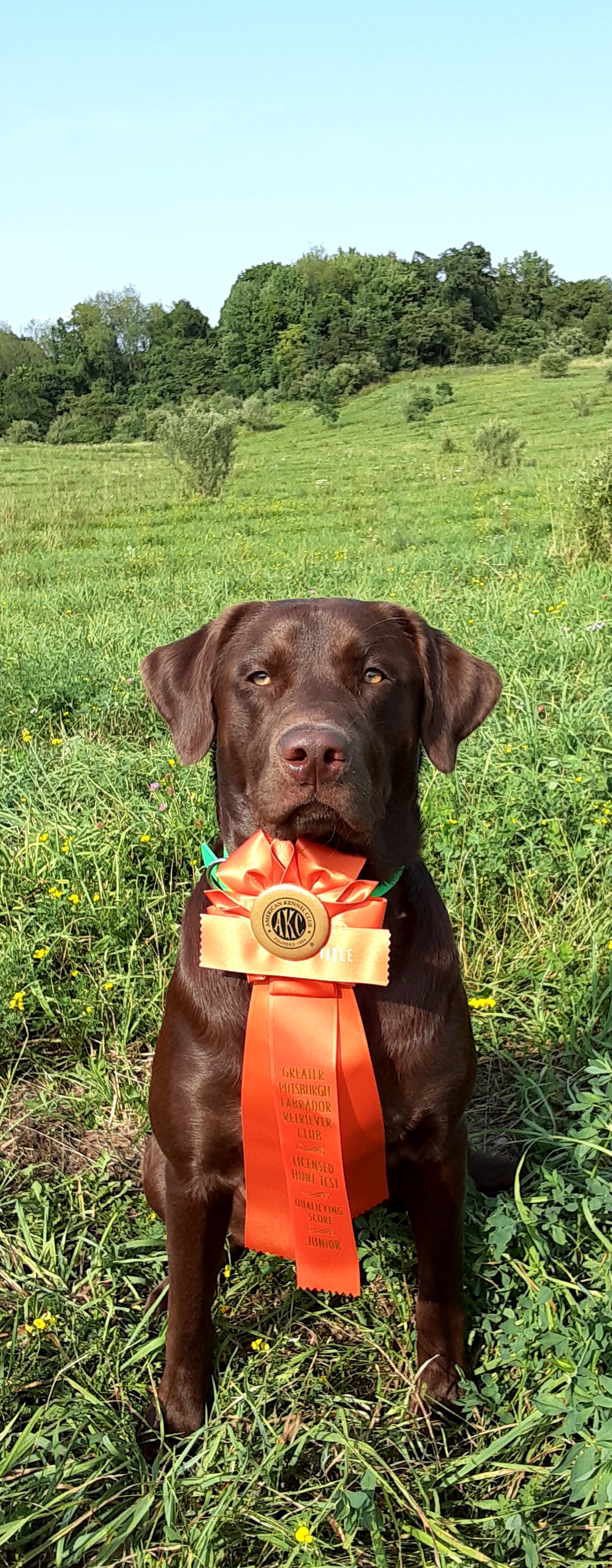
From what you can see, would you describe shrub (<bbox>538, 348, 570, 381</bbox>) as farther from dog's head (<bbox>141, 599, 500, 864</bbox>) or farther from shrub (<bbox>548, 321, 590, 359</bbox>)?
dog's head (<bbox>141, 599, 500, 864</bbox>)

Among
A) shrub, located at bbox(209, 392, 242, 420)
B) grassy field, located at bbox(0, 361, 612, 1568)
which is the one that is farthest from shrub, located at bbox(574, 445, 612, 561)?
shrub, located at bbox(209, 392, 242, 420)

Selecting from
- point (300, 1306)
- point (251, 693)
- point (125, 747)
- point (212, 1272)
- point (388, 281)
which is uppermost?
point (388, 281)

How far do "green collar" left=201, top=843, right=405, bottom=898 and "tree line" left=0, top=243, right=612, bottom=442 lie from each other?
5124cm

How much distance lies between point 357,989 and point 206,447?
64.9 ft

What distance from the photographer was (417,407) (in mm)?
33812

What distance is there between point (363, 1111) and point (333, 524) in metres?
12.9

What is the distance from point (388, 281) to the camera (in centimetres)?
→ 6425

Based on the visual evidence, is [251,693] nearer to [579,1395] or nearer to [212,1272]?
[212,1272]

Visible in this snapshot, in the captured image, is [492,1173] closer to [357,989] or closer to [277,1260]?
[277,1260]

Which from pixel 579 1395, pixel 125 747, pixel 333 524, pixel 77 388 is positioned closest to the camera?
pixel 579 1395

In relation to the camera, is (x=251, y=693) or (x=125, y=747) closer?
(x=251, y=693)

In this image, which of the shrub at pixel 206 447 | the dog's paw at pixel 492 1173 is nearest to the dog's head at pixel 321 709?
the dog's paw at pixel 492 1173

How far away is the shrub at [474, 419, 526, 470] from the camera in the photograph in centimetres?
1972

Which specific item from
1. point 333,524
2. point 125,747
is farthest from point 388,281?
point 125,747
